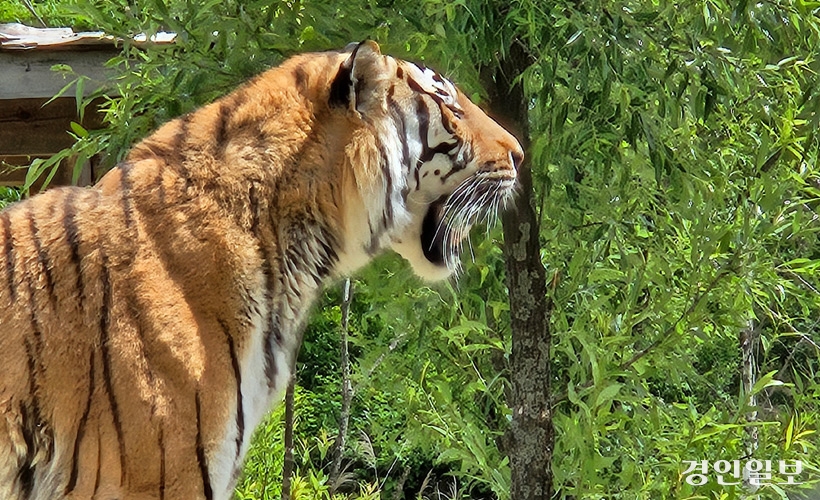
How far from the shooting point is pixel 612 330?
2.61m

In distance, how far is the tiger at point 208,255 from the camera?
Answer: 1.56 m

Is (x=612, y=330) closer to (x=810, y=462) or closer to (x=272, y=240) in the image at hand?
(x=810, y=462)

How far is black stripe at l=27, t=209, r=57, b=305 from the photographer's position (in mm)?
1605

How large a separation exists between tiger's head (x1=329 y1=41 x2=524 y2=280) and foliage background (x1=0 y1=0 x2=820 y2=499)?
0.61 ft

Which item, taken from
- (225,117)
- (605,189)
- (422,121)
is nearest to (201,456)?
(225,117)

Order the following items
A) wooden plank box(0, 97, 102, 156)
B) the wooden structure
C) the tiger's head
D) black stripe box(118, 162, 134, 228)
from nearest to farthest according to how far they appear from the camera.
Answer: black stripe box(118, 162, 134, 228)
the tiger's head
the wooden structure
wooden plank box(0, 97, 102, 156)

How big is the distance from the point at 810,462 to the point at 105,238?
6.23 feet

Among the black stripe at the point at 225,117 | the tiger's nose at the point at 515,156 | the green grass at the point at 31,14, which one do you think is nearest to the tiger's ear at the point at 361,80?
the black stripe at the point at 225,117

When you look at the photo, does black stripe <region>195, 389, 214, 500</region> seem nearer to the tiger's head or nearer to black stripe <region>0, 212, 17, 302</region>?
black stripe <region>0, 212, 17, 302</region>

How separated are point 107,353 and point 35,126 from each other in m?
1.88

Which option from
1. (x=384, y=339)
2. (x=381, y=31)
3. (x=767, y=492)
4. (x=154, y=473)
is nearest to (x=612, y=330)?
(x=767, y=492)

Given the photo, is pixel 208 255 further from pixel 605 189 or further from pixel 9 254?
→ pixel 605 189

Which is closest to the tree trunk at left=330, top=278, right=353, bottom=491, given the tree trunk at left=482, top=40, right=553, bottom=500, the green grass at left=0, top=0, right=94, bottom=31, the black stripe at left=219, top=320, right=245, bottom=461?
the tree trunk at left=482, top=40, right=553, bottom=500

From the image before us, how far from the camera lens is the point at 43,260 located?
5.34 feet
